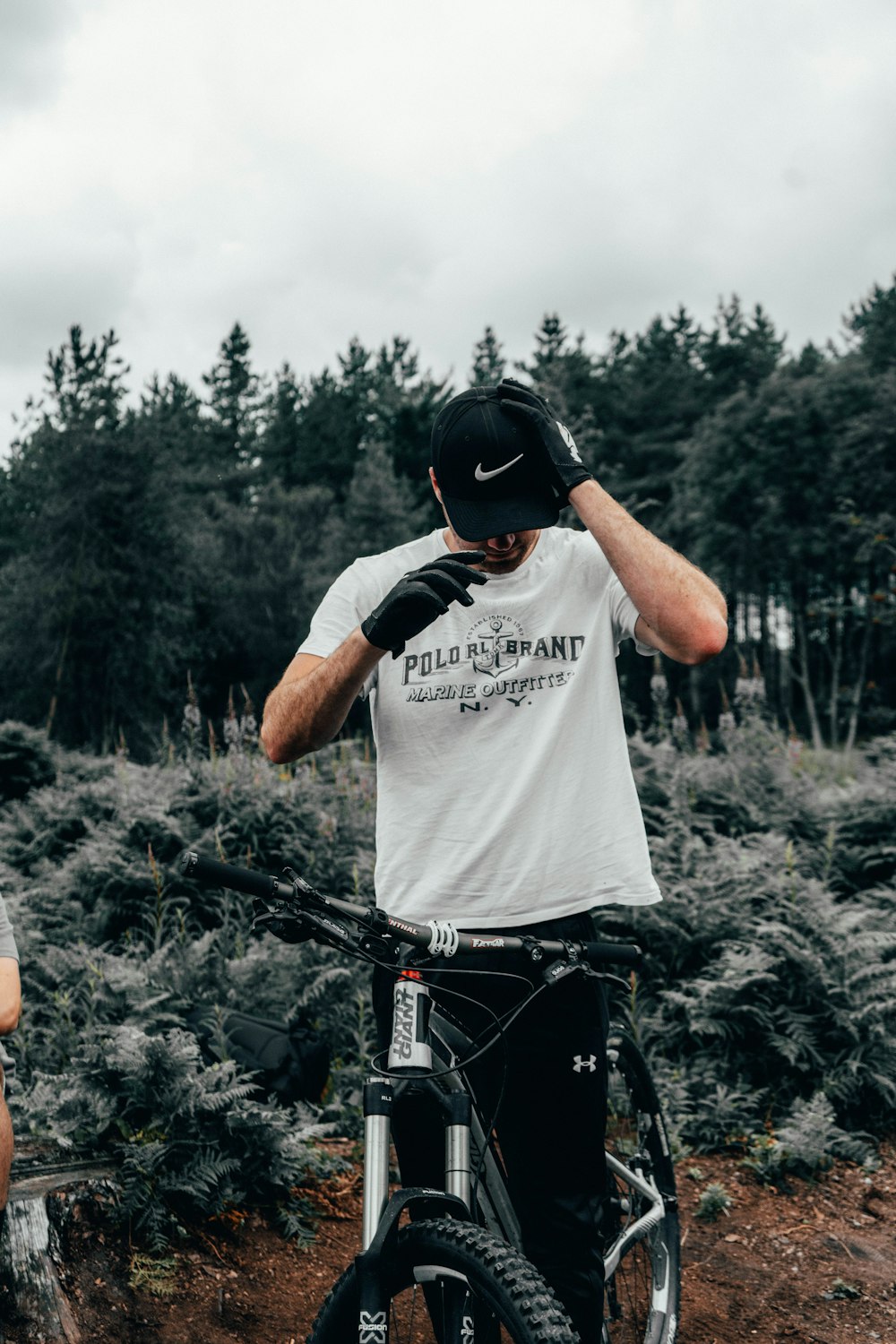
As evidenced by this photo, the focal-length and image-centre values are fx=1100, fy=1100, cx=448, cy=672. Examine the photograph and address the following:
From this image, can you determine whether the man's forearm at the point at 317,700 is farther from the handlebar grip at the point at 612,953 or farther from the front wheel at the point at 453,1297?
the front wheel at the point at 453,1297

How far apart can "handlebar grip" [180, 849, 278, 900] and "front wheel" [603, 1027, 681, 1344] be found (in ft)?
5.03

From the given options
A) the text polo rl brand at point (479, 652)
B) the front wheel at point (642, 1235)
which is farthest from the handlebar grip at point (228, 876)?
the front wheel at point (642, 1235)

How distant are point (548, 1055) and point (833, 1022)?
3.55m

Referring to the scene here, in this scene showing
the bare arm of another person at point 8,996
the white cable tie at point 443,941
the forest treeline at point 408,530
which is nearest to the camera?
the white cable tie at point 443,941

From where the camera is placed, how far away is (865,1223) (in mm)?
4352

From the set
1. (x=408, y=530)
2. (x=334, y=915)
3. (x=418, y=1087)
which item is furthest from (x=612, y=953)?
(x=408, y=530)

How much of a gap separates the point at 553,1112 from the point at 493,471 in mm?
1334

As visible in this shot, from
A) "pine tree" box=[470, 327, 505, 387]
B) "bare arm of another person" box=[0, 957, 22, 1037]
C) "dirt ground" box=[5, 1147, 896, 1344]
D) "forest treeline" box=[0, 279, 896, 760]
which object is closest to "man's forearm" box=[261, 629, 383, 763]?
"bare arm of another person" box=[0, 957, 22, 1037]

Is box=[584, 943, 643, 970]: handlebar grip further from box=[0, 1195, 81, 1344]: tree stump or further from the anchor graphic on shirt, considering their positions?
box=[0, 1195, 81, 1344]: tree stump

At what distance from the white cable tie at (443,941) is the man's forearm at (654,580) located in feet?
2.30

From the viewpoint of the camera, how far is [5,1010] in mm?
2402

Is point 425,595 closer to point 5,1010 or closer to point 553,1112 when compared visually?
point 553,1112

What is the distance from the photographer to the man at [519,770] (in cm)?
221

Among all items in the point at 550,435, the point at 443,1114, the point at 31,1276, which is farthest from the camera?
the point at 31,1276
